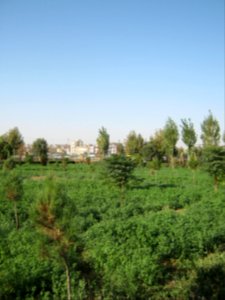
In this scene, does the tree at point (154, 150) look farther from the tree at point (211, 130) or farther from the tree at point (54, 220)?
the tree at point (54, 220)

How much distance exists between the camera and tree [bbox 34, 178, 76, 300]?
4.78 metres

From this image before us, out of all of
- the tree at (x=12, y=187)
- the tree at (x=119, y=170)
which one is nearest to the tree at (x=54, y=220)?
the tree at (x=12, y=187)

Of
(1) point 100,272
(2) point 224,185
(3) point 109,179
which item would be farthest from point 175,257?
(2) point 224,185

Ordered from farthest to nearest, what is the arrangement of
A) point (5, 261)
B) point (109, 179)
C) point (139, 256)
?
point (109, 179), point (139, 256), point (5, 261)

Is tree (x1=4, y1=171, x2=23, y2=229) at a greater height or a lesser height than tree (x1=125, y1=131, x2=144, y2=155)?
lesser

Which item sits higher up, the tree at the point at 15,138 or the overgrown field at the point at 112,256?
the tree at the point at 15,138

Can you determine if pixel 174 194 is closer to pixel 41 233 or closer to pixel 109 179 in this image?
pixel 109 179

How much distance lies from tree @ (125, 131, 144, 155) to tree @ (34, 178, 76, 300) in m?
41.5

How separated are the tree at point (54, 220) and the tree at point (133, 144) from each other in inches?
1635

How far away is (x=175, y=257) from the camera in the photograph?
293 inches

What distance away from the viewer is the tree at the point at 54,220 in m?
4.78

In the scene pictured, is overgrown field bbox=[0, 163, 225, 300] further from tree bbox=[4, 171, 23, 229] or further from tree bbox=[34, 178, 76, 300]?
tree bbox=[4, 171, 23, 229]

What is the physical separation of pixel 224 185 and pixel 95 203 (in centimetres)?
1116

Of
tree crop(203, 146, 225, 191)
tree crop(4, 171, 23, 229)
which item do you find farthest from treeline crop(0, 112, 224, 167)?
tree crop(4, 171, 23, 229)
